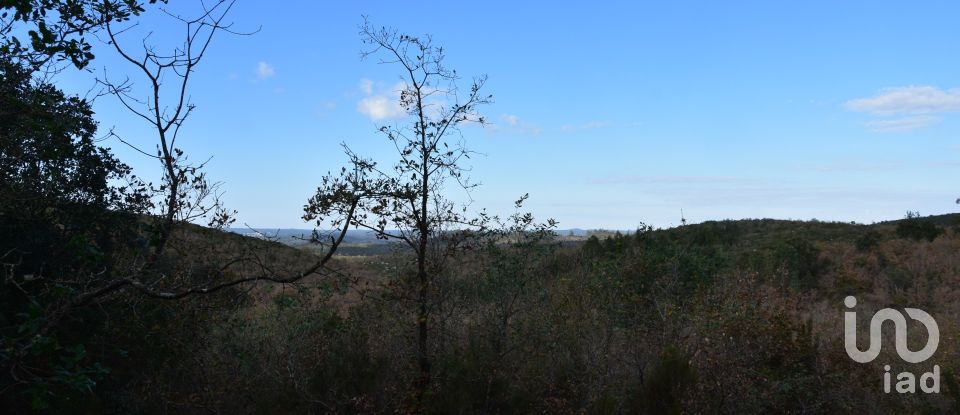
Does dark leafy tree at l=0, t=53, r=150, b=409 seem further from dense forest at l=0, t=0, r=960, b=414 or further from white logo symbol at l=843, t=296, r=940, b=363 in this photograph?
white logo symbol at l=843, t=296, r=940, b=363

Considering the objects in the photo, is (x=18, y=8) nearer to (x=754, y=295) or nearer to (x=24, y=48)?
(x=24, y=48)

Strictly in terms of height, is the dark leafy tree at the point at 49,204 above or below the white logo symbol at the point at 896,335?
above

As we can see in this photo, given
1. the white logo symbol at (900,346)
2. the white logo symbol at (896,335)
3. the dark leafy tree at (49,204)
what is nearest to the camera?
the dark leafy tree at (49,204)

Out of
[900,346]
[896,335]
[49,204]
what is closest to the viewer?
[49,204]

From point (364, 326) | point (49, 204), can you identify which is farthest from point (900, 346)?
point (49, 204)

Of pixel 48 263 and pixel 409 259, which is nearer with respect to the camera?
pixel 48 263

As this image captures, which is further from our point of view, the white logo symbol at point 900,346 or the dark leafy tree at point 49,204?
the white logo symbol at point 900,346

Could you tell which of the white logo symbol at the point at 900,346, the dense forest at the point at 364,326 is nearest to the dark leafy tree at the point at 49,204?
the dense forest at the point at 364,326

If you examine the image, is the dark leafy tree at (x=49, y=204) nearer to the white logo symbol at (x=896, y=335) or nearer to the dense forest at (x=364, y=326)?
the dense forest at (x=364, y=326)

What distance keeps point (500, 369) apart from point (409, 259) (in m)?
1.89

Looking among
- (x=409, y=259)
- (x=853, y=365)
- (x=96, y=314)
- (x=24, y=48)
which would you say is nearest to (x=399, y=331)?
(x=409, y=259)

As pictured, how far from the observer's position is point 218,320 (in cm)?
878

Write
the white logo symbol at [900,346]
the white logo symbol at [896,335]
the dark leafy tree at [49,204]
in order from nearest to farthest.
→ 1. the dark leafy tree at [49,204]
2. the white logo symbol at [900,346]
3. the white logo symbol at [896,335]

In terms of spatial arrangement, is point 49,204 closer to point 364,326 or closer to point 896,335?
point 364,326
